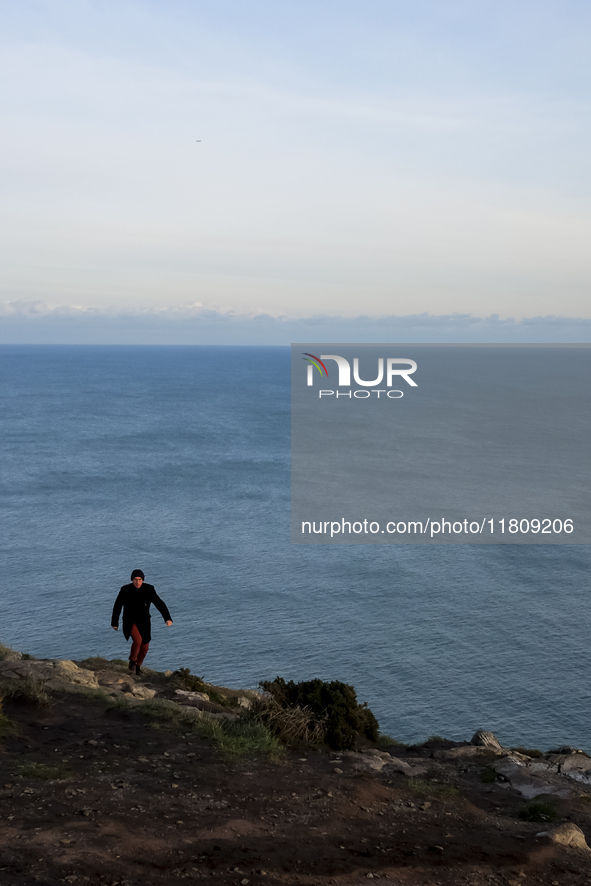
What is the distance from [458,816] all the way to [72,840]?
5.21 meters

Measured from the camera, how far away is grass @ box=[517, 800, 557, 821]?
412 inches

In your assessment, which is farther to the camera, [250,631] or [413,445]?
→ [413,445]

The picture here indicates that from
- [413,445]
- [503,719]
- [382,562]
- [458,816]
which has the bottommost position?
[503,719]

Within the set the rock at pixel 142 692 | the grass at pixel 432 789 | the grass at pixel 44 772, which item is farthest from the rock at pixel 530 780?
the grass at pixel 44 772

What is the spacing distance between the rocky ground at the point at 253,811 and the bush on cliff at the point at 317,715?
60 centimetres

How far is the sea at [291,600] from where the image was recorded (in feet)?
151

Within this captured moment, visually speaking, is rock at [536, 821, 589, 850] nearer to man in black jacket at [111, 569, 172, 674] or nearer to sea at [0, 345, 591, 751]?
man in black jacket at [111, 569, 172, 674]

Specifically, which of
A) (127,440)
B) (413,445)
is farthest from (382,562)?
(127,440)

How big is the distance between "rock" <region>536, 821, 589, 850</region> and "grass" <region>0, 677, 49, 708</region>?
322 inches

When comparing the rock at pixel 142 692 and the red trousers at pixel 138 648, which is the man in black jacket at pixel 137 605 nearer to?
the red trousers at pixel 138 648

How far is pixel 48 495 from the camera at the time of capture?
93812 mm

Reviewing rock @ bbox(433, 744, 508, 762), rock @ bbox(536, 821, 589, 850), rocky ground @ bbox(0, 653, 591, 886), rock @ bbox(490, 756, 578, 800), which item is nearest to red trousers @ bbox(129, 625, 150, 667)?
rocky ground @ bbox(0, 653, 591, 886)

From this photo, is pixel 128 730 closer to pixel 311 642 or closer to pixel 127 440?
pixel 311 642

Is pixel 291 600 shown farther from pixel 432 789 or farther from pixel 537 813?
pixel 537 813
